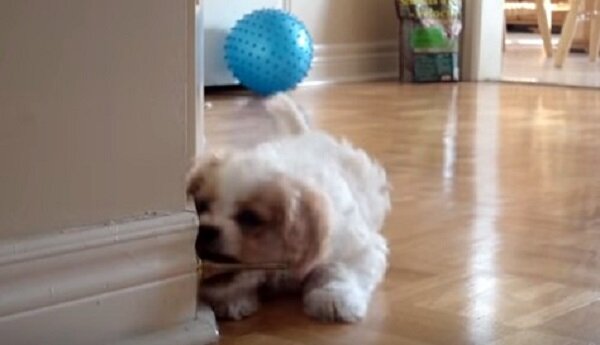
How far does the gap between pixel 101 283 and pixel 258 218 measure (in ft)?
0.69

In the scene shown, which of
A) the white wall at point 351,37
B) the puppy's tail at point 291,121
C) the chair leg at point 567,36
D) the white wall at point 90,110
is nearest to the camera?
the white wall at point 90,110

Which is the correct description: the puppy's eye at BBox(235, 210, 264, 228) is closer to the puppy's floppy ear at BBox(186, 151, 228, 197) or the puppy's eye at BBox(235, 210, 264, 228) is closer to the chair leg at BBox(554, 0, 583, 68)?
the puppy's floppy ear at BBox(186, 151, 228, 197)

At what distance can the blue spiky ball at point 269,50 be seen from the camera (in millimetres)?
3348

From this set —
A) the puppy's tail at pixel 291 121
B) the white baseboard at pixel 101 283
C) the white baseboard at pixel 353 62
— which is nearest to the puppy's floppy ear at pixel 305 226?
the white baseboard at pixel 101 283

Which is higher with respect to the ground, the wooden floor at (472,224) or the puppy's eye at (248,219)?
the puppy's eye at (248,219)

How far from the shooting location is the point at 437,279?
4.04 ft

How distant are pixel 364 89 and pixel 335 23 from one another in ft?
1.43

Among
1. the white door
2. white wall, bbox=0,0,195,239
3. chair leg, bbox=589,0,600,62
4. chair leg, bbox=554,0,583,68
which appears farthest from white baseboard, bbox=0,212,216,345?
chair leg, bbox=589,0,600,62

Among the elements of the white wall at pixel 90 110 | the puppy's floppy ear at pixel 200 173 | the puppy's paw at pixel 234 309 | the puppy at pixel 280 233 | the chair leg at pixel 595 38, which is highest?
the white wall at pixel 90 110

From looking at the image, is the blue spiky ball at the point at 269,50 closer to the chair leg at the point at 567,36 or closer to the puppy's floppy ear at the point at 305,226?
the chair leg at the point at 567,36

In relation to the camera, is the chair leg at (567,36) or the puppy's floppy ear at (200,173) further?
the chair leg at (567,36)

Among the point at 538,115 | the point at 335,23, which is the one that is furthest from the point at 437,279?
the point at 335,23

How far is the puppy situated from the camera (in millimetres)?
1066

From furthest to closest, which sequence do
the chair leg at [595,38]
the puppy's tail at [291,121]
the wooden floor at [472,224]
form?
the chair leg at [595,38]
the puppy's tail at [291,121]
the wooden floor at [472,224]
